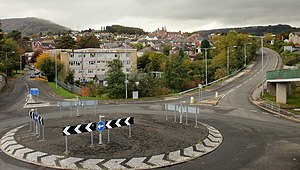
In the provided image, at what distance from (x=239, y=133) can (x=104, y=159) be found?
31.9 feet

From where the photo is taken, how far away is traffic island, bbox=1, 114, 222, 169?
13477 millimetres

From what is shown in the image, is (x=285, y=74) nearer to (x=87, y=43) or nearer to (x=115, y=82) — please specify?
(x=115, y=82)

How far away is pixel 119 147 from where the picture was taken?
15648mm

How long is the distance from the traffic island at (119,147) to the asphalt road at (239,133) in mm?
760

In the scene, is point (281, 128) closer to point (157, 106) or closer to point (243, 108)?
point (243, 108)

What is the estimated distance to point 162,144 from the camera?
1625 cm

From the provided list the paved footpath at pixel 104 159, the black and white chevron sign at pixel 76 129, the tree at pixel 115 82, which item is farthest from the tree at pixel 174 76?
the black and white chevron sign at pixel 76 129

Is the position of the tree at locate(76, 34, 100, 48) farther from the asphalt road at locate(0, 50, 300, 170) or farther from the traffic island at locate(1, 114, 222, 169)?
the traffic island at locate(1, 114, 222, 169)

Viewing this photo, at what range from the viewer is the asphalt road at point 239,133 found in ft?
43.8

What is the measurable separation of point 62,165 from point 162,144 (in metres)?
5.53

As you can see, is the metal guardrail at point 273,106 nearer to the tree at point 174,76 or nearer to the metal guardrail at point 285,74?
the metal guardrail at point 285,74

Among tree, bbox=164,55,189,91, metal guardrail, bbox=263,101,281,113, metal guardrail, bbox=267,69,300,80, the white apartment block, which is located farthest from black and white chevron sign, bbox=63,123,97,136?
the white apartment block

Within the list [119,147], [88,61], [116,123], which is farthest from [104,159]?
[88,61]

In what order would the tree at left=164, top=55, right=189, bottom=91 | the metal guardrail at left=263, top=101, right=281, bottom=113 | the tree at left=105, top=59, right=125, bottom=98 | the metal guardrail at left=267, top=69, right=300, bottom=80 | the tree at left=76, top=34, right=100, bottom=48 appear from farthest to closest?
the tree at left=76, top=34, right=100, bottom=48 → the tree at left=164, top=55, right=189, bottom=91 → the tree at left=105, top=59, right=125, bottom=98 → the metal guardrail at left=267, top=69, right=300, bottom=80 → the metal guardrail at left=263, top=101, right=281, bottom=113
